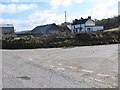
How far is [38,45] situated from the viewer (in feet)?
133

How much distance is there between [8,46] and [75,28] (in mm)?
42996

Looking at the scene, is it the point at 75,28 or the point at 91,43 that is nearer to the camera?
the point at 91,43

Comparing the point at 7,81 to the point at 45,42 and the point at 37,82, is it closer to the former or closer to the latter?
the point at 37,82

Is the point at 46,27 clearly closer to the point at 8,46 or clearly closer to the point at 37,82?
the point at 8,46

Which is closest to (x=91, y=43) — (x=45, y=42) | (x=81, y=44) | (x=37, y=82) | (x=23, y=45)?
(x=81, y=44)

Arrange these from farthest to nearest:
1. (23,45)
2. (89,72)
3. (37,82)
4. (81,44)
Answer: (81,44)
(23,45)
(89,72)
(37,82)

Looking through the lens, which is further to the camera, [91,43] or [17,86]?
[91,43]

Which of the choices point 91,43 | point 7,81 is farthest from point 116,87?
point 91,43

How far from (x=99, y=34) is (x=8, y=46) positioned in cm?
1518

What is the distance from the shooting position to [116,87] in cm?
1041

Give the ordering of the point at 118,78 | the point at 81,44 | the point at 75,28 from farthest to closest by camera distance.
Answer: the point at 75,28 < the point at 81,44 < the point at 118,78

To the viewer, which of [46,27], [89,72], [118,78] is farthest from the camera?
[46,27]

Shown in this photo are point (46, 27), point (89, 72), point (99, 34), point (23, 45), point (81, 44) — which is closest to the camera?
point (89, 72)

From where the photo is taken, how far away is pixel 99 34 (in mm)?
46469
